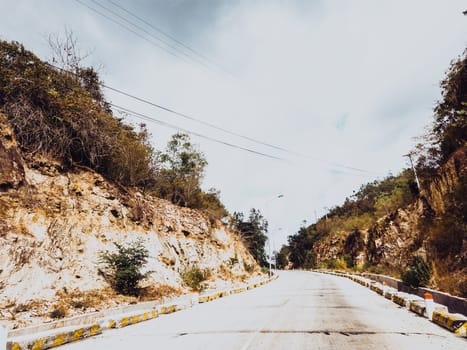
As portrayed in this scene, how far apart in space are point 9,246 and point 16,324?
313 cm

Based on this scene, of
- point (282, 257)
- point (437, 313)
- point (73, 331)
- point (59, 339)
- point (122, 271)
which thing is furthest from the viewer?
point (282, 257)

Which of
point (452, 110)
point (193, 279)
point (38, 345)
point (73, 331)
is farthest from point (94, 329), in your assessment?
point (452, 110)

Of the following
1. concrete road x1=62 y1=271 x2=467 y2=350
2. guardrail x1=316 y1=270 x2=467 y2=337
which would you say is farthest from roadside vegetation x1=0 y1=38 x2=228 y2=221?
guardrail x1=316 y1=270 x2=467 y2=337

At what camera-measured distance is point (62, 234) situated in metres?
13.5

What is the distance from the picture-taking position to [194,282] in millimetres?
19359

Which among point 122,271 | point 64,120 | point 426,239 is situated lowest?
point 122,271

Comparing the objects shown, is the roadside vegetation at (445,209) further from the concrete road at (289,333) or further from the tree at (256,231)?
the tree at (256,231)

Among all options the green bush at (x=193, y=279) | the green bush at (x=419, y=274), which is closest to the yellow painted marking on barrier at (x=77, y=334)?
the green bush at (x=193, y=279)

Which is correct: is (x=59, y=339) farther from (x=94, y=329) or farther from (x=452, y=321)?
(x=452, y=321)

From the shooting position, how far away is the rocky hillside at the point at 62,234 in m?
10.7

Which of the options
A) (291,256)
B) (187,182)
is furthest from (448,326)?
(291,256)

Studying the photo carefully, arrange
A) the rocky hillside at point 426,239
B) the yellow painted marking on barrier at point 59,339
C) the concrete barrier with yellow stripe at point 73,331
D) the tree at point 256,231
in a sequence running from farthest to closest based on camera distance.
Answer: the tree at point 256,231 < the rocky hillside at point 426,239 < the yellow painted marking on barrier at point 59,339 < the concrete barrier with yellow stripe at point 73,331

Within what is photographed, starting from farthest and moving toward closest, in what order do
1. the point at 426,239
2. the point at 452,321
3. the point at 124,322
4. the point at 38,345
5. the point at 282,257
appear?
1. the point at 282,257
2. the point at 426,239
3. the point at 124,322
4. the point at 452,321
5. the point at 38,345

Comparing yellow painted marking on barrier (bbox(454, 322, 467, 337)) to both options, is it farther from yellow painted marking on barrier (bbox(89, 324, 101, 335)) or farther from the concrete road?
yellow painted marking on barrier (bbox(89, 324, 101, 335))
